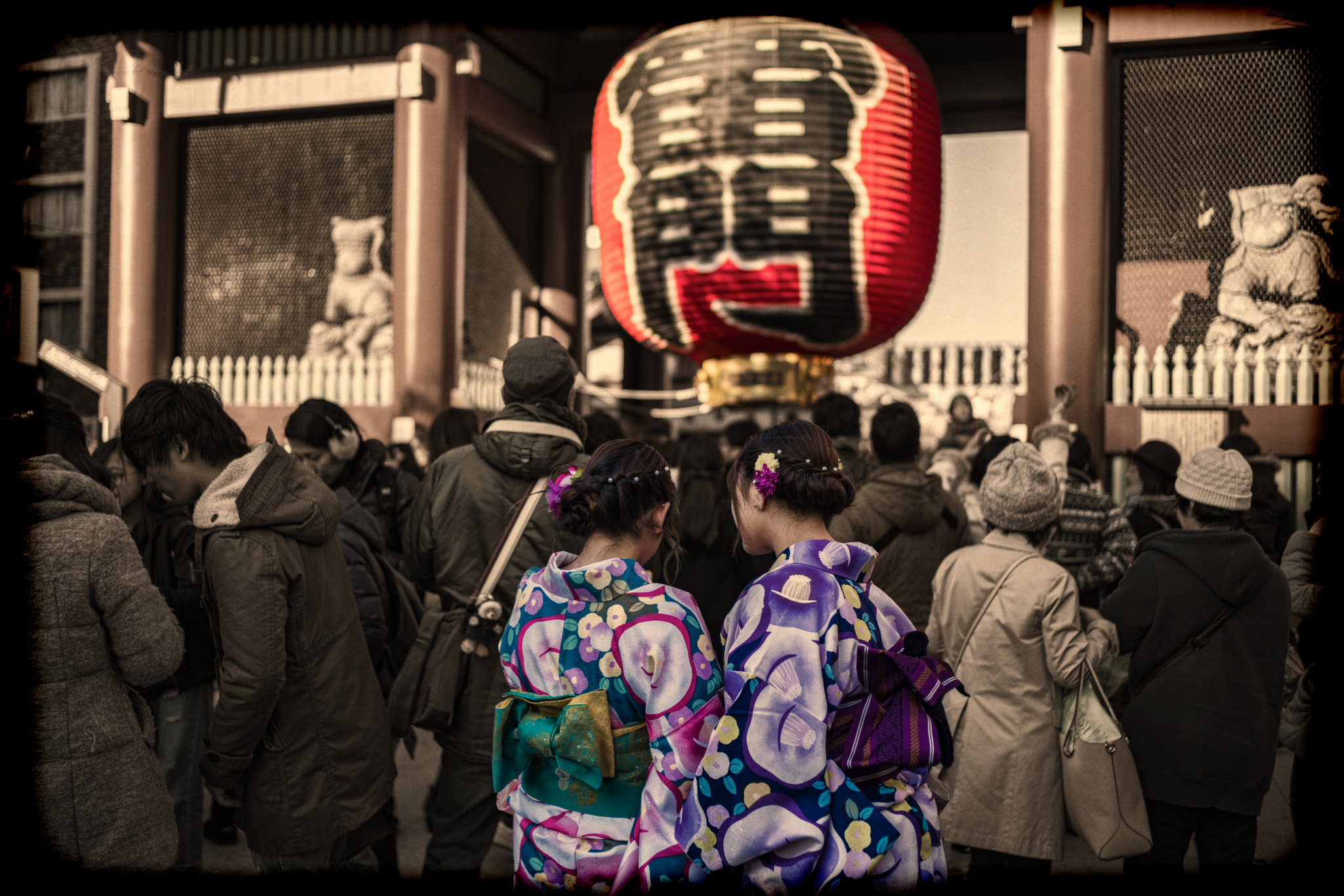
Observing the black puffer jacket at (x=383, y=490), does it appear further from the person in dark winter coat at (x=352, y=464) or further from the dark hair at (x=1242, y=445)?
the dark hair at (x=1242, y=445)

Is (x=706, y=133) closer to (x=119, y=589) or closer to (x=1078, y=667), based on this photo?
(x=1078, y=667)

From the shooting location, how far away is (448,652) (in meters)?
2.53

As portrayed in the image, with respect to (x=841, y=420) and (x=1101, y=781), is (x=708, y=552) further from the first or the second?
(x=1101, y=781)

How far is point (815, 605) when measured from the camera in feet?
5.40

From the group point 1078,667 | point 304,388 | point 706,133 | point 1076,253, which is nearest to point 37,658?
point 1078,667

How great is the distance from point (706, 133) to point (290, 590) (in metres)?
3.68

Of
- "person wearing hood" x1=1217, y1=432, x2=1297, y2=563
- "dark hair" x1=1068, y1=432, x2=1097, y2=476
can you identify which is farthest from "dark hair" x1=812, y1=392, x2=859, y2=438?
"person wearing hood" x1=1217, y1=432, x2=1297, y2=563

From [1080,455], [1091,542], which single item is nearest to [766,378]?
[1080,455]

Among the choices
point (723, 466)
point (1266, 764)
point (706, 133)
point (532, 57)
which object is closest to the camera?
A: point (1266, 764)

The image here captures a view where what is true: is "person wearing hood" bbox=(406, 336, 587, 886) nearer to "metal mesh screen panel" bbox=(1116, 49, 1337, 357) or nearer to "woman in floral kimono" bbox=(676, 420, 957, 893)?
"woman in floral kimono" bbox=(676, 420, 957, 893)

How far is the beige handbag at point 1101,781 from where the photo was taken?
2.44m

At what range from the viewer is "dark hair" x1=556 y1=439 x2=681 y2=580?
179cm

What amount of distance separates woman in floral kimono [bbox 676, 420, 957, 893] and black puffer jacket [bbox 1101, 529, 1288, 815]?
3.49 feet

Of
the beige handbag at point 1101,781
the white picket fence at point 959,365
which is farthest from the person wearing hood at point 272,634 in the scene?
the white picket fence at point 959,365
